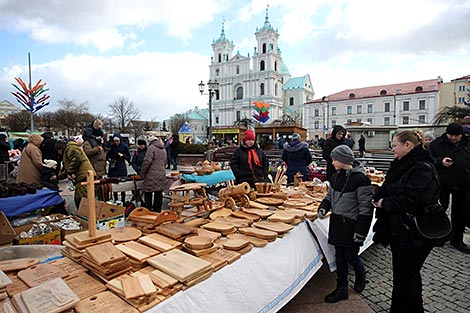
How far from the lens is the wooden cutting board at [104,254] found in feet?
4.83

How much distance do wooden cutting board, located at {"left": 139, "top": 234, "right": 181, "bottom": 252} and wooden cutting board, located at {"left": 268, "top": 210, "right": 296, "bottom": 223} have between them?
929 millimetres

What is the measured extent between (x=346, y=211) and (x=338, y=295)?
778mm

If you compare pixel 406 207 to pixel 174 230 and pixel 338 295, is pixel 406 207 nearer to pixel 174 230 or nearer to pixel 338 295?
pixel 338 295

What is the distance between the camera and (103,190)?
4012mm

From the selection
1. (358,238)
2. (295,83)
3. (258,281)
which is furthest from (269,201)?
(295,83)

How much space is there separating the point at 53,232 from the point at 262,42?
223ft

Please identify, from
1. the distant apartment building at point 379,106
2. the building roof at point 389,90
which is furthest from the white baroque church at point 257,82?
the building roof at point 389,90

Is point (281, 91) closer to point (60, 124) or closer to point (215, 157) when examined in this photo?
point (60, 124)

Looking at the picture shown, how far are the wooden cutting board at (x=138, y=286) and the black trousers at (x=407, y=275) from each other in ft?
5.58

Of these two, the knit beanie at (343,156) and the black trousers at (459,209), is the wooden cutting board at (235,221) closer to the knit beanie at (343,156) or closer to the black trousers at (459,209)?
the knit beanie at (343,156)

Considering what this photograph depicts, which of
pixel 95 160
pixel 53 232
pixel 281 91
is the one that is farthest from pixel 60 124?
pixel 281 91

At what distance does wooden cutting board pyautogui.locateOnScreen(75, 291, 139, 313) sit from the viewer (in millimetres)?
1227

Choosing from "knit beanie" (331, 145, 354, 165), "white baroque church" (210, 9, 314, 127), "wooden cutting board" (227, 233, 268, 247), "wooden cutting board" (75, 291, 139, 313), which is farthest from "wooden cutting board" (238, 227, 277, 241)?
"white baroque church" (210, 9, 314, 127)

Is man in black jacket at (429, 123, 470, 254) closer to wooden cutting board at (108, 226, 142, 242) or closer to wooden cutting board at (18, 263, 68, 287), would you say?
wooden cutting board at (108, 226, 142, 242)
